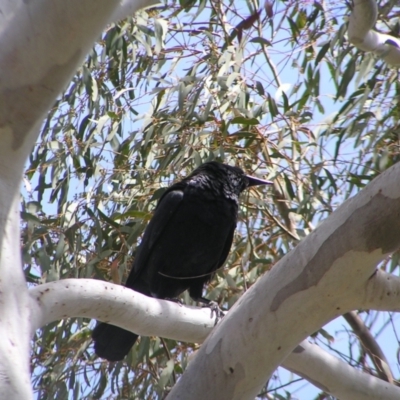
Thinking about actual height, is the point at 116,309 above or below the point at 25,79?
below

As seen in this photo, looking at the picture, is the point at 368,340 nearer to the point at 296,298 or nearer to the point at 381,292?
the point at 381,292

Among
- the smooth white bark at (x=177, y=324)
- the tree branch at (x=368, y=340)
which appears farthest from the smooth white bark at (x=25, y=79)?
the tree branch at (x=368, y=340)

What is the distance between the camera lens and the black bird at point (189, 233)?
3.15 meters

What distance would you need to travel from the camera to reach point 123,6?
1907 mm

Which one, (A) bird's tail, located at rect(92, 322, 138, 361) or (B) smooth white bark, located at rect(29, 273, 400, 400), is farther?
(A) bird's tail, located at rect(92, 322, 138, 361)

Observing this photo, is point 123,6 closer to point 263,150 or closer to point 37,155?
point 263,150

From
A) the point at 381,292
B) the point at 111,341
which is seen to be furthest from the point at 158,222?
the point at 381,292

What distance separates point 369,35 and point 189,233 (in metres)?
1.20

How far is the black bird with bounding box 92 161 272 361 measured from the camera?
3.15 meters

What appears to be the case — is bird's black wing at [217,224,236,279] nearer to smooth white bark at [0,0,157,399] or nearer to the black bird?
the black bird

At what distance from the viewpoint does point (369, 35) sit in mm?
2715

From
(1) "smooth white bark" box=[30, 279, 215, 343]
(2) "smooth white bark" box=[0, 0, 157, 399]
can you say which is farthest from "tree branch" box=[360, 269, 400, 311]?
(2) "smooth white bark" box=[0, 0, 157, 399]

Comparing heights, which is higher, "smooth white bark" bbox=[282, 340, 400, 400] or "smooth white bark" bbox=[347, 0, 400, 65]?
"smooth white bark" bbox=[347, 0, 400, 65]

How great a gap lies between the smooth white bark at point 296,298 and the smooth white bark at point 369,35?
989mm
